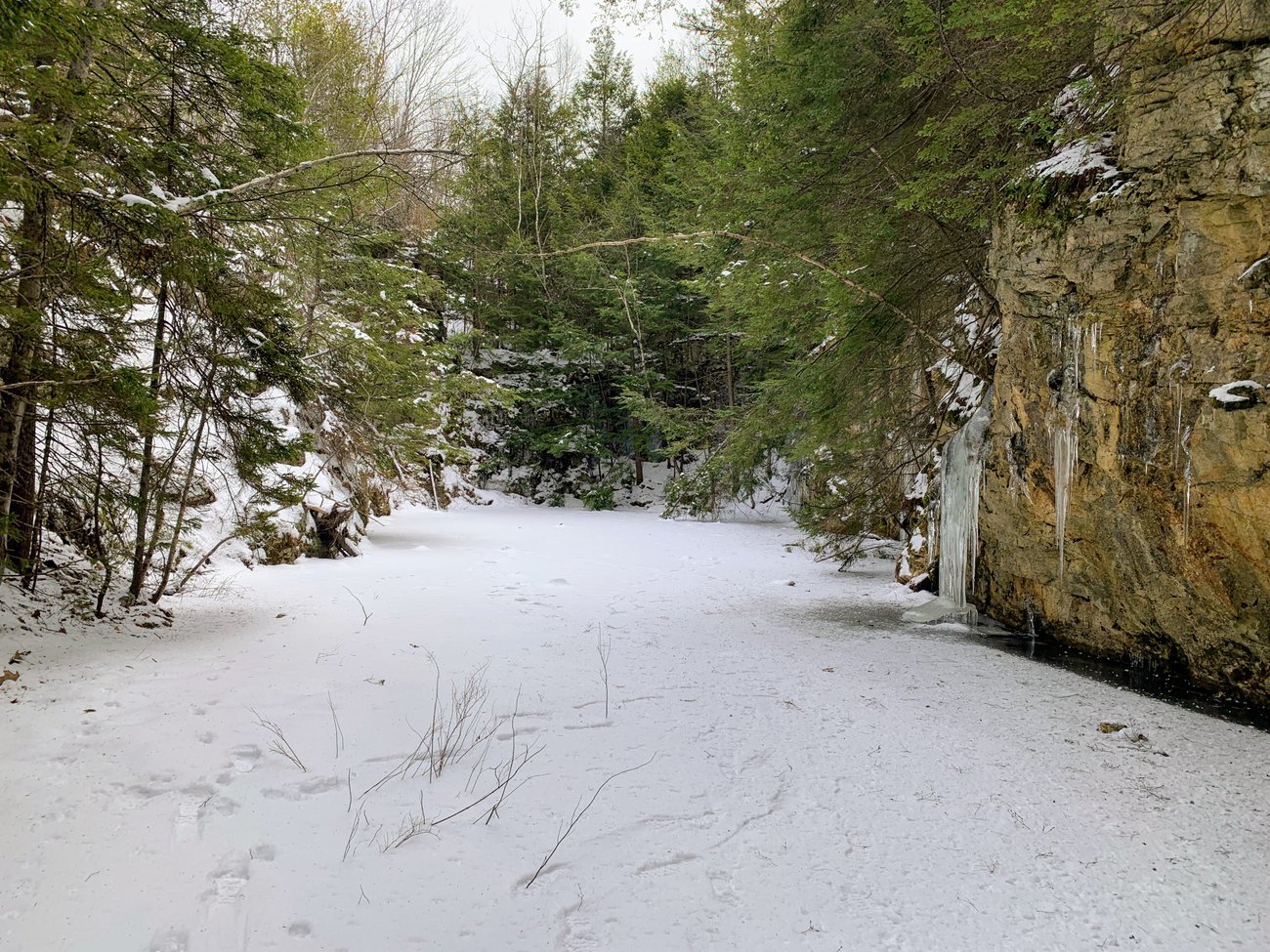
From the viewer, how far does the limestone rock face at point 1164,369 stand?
3.48 meters

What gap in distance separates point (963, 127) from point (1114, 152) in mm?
962

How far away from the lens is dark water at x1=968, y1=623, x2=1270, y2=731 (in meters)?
3.60

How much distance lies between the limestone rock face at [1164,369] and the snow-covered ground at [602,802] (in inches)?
30.1

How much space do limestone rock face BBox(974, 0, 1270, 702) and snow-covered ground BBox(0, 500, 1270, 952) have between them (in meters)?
0.77

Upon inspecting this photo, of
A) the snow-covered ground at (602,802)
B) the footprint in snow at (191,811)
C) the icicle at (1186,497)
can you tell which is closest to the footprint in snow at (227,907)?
the snow-covered ground at (602,802)

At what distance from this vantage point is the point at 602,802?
8.48 feet

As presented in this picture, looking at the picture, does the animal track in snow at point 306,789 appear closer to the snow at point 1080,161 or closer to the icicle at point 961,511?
the icicle at point 961,511

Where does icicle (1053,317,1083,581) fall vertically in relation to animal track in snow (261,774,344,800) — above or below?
above

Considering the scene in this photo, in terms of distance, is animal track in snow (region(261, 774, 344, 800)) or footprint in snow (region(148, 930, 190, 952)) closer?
footprint in snow (region(148, 930, 190, 952))

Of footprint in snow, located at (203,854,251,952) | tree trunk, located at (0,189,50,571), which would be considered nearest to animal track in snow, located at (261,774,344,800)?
footprint in snow, located at (203,854,251,952)

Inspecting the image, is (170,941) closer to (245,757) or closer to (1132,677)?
(245,757)

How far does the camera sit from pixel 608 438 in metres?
18.4

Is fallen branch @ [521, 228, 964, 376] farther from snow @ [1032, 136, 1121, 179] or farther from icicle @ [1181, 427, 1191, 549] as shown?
icicle @ [1181, 427, 1191, 549]

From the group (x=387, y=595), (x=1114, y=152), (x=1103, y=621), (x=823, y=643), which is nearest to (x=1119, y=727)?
(x=1103, y=621)
